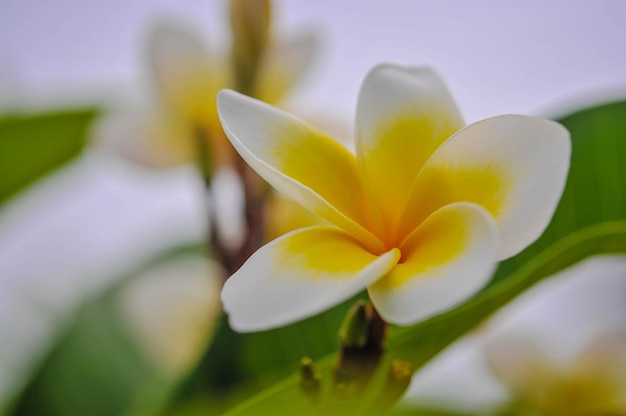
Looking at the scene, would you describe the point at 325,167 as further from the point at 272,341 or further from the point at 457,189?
the point at 272,341

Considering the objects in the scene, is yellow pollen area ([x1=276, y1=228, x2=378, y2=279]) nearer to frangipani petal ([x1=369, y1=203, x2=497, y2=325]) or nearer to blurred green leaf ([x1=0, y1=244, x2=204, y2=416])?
frangipani petal ([x1=369, y1=203, x2=497, y2=325])

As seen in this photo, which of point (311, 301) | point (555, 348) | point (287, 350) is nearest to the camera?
point (311, 301)

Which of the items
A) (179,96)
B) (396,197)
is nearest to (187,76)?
(179,96)

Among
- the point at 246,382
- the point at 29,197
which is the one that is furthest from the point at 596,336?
the point at 29,197

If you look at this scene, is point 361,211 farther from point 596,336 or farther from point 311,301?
point 596,336

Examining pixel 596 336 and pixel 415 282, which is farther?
pixel 596 336

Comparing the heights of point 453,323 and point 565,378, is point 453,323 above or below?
above

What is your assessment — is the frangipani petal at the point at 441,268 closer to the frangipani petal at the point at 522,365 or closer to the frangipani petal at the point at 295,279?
the frangipani petal at the point at 295,279
